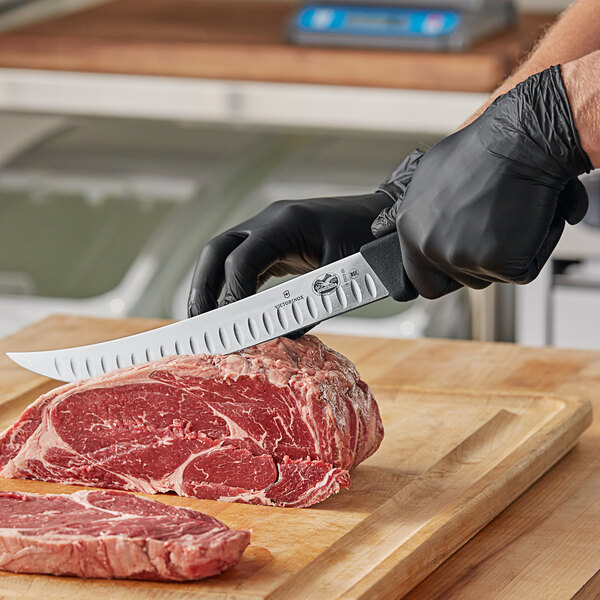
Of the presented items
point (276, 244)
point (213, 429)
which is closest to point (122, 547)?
point (213, 429)

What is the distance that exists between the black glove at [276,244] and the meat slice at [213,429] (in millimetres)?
178

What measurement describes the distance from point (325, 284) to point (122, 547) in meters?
0.60

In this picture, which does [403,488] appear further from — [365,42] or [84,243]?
[84,243]

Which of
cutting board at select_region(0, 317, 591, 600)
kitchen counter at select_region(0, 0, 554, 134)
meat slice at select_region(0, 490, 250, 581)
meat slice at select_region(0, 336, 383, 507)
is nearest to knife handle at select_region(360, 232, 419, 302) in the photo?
meat slice at select_region(0, 336, 383, 507)

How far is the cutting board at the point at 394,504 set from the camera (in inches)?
66.6

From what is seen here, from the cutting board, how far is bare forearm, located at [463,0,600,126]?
2.22 ft

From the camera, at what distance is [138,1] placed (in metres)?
5.07

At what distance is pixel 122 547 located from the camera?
1678 mm

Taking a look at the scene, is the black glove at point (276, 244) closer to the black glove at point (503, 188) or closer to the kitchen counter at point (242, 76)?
the black glove at point (503, 188)

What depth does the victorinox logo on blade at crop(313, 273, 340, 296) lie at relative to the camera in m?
2.03

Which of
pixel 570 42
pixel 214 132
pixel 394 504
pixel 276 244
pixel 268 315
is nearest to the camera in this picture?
pixel 394 504

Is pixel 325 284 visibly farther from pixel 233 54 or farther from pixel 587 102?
pixel 233 54

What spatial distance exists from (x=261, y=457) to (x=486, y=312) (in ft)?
6.65

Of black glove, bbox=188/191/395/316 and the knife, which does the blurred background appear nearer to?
black glove, bbox=188/191/395/316
